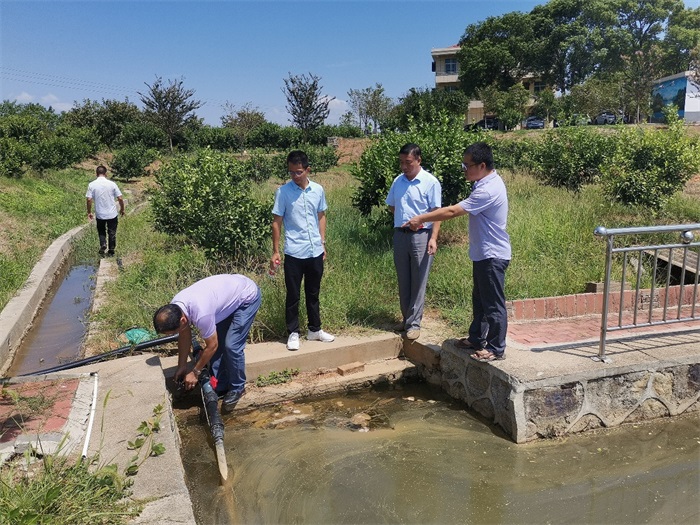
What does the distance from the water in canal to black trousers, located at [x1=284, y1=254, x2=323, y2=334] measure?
7.59 feet

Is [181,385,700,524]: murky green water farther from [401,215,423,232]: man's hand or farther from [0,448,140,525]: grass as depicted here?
[401,215,423,232]: man's hand

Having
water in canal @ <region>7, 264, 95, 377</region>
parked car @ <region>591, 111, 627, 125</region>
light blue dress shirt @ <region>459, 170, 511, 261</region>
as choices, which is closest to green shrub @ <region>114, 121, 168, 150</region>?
water in canal @ <region>7, 264, 95, 377</region>

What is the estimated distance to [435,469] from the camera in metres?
3.48

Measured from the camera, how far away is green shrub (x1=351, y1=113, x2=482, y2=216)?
23.4 feet

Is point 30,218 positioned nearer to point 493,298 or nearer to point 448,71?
point 493,298

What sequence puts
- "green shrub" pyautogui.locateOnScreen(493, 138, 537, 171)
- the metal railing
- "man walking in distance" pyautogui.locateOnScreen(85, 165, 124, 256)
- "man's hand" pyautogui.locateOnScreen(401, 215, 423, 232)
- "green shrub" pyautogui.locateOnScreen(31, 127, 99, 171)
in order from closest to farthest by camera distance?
1. the metal railing
2. "man's hand" pyautogui.locateOnScreen(401, 215, 423, 232)
3. "man walking in distance" pyautogui.locateOnScreen(85, 165, 124, 256)
4. "green shrub" pyautogui.locateOnScreen(493, 138, 537, 171)
5. "green shrub" pyautogui.locateOnScreen(31, 127, 99, 171)

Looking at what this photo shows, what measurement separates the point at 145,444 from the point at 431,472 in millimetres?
1787

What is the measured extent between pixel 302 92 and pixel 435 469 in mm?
29773

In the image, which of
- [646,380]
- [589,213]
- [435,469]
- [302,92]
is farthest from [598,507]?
[302,92]

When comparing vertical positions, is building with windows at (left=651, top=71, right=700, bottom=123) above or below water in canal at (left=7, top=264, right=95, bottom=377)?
above

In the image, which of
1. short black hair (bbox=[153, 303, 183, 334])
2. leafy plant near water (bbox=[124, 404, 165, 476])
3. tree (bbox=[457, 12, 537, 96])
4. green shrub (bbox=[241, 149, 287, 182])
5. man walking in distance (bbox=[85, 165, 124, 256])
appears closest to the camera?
leafy plant near water (bbox=[124, 404, 165, 476])

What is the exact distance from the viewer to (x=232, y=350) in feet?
13.5

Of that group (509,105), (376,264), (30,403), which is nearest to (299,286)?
(376,264)

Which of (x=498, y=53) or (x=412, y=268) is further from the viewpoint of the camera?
(x=498, y=53)
